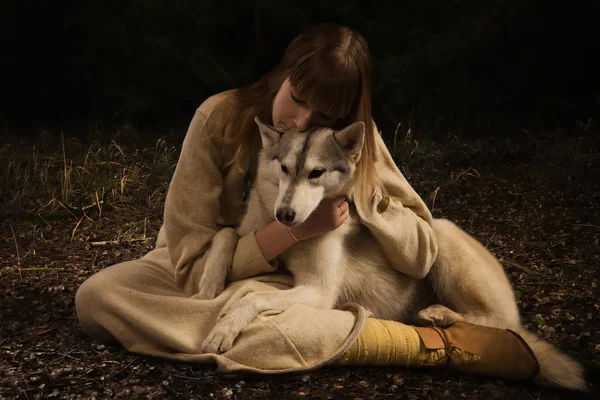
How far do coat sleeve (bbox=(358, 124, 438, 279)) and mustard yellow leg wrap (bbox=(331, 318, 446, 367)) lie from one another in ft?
1.29

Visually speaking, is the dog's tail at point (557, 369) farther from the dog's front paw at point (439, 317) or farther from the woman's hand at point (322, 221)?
the woman's hand at point (322, 221)

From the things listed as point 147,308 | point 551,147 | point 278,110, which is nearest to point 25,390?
point 147,308

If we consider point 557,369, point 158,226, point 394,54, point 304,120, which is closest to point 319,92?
point 304,120

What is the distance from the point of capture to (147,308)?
2717 millimetres

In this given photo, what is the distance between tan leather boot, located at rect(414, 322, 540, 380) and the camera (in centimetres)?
257

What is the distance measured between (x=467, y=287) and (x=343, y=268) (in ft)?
1.94

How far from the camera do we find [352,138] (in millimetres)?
2586

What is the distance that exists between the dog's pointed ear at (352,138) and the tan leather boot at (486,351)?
2.70 ft

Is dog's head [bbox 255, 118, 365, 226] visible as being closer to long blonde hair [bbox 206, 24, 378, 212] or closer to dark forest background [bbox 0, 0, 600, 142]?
long blonde hair [bbox 206, 24, 378, 212]

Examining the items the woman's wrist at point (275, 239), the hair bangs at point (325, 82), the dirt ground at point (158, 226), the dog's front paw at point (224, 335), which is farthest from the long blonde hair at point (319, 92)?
the dirt ground at point (158, 226)

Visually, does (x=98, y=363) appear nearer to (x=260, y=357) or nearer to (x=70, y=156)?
(x=260, y=357)

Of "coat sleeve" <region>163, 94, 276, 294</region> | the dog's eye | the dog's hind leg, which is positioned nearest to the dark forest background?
the dog's hind leg

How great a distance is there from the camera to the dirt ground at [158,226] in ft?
8.35

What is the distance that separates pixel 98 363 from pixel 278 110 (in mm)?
1321
